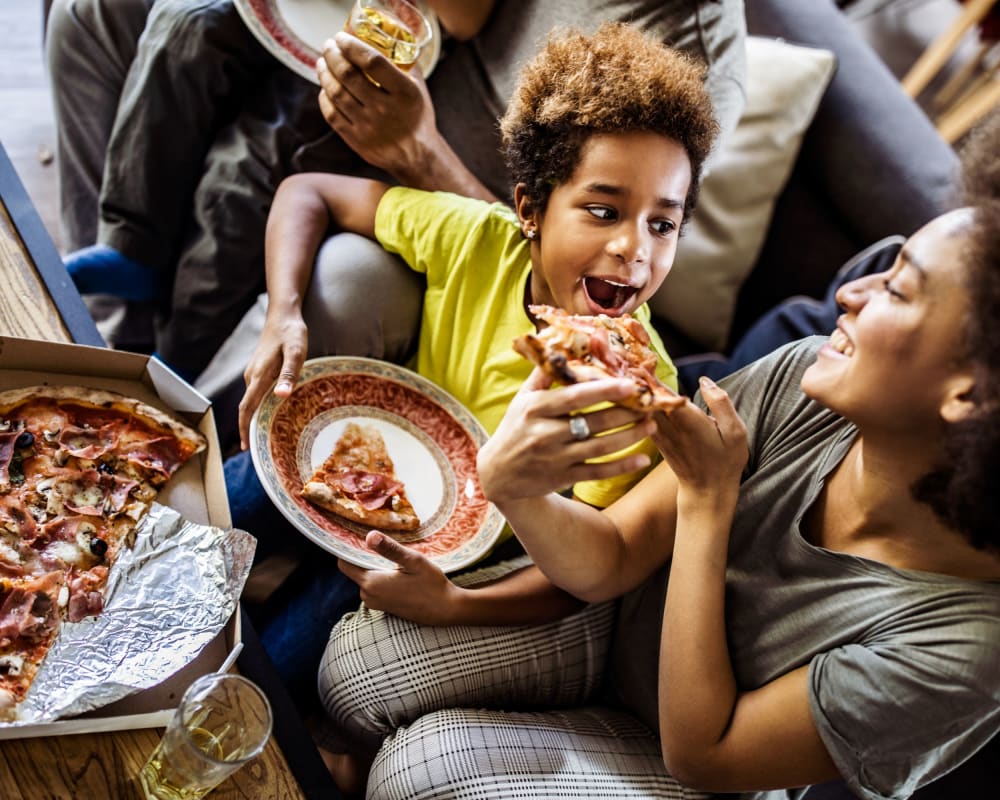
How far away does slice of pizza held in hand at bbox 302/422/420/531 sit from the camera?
1.36 m

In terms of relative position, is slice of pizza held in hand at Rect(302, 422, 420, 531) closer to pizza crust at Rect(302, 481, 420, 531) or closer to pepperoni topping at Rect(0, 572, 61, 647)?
pizza crust at Rect(302, 481, 420, 531)

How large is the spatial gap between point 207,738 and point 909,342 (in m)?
0.93

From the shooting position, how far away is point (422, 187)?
1.67m

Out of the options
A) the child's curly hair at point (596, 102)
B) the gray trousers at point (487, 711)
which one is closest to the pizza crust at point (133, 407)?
the gray trousers at point (487, 711)

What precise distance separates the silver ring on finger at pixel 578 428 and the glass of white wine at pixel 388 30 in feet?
3.09

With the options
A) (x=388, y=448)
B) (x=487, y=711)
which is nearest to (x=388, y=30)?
(x=388, y=448)

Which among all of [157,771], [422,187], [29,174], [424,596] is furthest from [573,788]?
[29,174]

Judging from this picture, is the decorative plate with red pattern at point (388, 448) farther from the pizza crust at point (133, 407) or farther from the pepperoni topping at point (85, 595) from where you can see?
the pepperoni topping at point (85, 595)

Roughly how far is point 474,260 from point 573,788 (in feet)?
2.90

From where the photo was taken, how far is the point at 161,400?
1.29 meters


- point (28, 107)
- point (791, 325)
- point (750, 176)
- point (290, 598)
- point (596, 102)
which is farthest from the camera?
point (28, 107)

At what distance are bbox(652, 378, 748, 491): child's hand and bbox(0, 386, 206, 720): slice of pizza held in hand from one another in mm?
667

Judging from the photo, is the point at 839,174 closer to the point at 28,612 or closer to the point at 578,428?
the point at 578,428

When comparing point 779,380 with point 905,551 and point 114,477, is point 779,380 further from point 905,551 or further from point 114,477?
point 114,477
